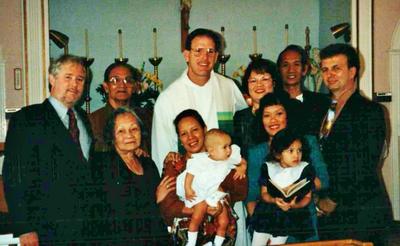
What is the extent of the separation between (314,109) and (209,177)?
0.79 meters

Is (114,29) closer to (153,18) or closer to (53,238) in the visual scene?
(153,18)

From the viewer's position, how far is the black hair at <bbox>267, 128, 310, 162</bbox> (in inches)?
131

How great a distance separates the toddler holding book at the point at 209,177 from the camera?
3.32 metres

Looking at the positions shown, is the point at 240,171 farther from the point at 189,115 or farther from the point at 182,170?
the point at 189,115

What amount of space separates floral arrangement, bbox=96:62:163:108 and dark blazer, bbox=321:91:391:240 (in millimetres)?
1135

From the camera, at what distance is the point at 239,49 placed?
4.87 metres

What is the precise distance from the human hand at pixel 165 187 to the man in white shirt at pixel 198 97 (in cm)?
18

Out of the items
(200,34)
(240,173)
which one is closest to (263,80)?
(200,34)

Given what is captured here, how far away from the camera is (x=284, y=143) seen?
3318 millimetres

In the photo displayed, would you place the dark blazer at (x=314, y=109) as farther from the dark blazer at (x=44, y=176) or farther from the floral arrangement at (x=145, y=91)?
the dark blazer at (x=44, y=176)

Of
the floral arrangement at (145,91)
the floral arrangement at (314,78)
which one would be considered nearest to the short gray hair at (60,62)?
the floral arrangement at (145,91)

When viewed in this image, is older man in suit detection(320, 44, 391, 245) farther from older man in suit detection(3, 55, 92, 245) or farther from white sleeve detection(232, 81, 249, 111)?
older man in suit detection(3, 55, 92, 245)

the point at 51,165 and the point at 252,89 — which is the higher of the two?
the point at 252,89

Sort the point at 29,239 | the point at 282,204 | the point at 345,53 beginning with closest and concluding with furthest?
the point at 29,239, the point at 282,204, the point at 345,53
